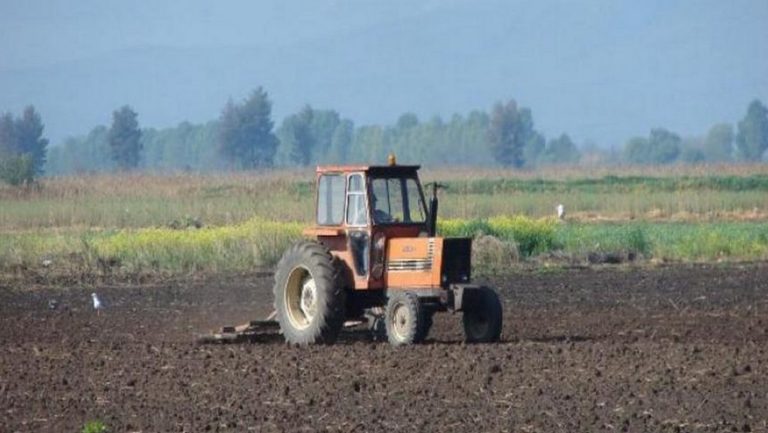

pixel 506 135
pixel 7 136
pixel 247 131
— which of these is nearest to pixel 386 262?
pixel 7 136

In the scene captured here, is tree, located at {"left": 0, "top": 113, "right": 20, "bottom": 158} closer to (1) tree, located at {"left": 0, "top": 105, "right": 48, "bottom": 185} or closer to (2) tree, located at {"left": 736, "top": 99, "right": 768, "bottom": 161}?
(1) tree, located at {"left": 0, "top": 105, "right": 48, "bottom": 185}

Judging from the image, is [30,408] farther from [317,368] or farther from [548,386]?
[548,386]

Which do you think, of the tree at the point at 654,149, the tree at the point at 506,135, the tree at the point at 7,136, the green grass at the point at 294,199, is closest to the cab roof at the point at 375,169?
the green grass at the point at 294,199

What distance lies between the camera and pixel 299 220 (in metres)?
37.8

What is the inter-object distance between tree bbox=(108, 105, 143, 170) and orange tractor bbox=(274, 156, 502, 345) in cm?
9813

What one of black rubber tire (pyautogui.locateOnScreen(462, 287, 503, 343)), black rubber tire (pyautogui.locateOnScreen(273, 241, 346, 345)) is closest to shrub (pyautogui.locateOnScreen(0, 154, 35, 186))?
black rubber tire (pyautogui.locateOnScreen(273, 241, 346, 345))

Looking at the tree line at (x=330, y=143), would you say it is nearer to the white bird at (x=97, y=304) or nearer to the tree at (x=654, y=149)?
the tree at (x=654, y=149)

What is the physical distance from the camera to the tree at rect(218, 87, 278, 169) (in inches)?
4882

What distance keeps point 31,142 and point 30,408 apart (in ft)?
348

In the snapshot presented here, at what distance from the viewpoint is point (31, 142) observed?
117812mm

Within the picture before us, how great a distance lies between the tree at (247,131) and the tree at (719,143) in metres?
46.0

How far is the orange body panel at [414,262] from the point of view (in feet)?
60.5

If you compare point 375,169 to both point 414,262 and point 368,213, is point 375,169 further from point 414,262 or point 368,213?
point 414,262

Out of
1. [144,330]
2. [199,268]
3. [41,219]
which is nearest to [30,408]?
[144,330]
